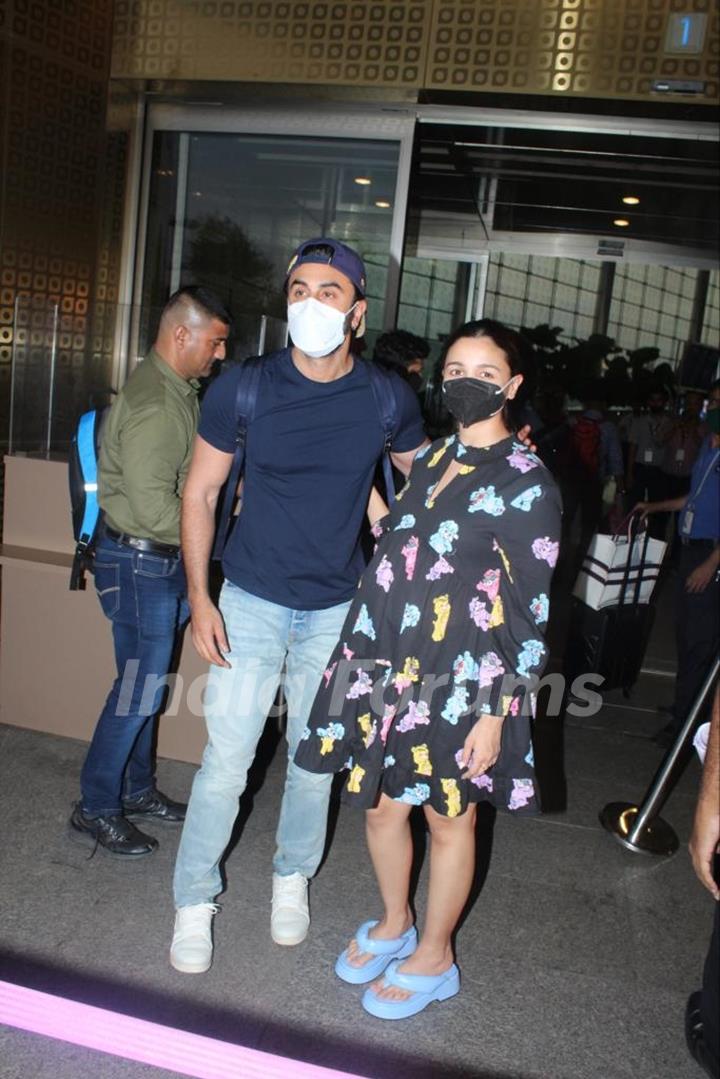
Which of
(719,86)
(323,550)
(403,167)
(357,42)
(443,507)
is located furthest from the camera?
(403,167)

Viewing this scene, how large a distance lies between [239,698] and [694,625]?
115 inches

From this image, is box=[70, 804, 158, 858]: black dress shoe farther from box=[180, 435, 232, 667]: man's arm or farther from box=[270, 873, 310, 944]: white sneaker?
box=[180, 435, 232, 667]: man's arm

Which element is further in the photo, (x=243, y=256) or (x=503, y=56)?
(x=243, y=256)

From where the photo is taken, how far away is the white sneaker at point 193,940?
2.57 meters

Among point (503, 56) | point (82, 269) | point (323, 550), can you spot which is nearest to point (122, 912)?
point (323, 550)

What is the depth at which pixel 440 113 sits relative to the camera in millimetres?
5809

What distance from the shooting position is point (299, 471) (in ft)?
8.30

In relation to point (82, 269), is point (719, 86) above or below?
above

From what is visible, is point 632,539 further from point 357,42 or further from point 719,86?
point 357,42

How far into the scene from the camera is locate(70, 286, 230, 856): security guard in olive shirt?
10.0 feet

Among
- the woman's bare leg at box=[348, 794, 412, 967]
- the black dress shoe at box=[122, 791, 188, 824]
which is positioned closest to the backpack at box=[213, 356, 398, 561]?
the woman's bare leg at box=[348, 794, 412, 967]

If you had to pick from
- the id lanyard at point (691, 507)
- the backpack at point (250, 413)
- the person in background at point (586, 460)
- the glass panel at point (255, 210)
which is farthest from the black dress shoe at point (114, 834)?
the person in background at point (586, 460)

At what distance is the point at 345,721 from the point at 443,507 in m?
0.61

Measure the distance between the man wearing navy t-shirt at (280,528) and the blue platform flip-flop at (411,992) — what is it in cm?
48
